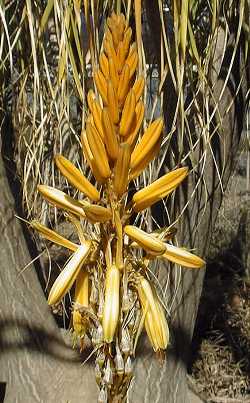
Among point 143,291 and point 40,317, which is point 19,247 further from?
point 143,291

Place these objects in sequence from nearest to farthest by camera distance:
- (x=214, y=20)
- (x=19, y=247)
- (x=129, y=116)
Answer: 1. (x=129, y=116)
2. (x=214, y=20)
3. (x=19, y=247)

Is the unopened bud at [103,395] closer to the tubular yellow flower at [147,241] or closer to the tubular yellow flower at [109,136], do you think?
the tubular yellow flower at [147,241]

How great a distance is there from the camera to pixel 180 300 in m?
1.94

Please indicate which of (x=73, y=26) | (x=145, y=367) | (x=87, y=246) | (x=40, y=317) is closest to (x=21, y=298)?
(x=40, y=317)

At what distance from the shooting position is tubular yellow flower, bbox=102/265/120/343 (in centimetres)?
94

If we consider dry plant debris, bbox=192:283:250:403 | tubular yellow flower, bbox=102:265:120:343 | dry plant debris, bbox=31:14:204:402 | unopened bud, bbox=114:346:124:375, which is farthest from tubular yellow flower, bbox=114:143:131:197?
→ dry plant debris, bbox=192:283:250:403

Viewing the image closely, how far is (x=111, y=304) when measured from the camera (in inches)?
37.4

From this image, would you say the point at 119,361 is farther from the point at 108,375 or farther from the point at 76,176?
the point at 76,176

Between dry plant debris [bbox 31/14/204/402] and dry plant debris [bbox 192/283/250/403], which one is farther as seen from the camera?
dry plant debris [bbox 192/283/250/403]

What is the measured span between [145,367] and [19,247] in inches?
18.0

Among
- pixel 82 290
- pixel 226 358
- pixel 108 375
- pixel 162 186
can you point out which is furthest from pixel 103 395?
pixel 226 358

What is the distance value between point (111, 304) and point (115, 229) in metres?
0.10

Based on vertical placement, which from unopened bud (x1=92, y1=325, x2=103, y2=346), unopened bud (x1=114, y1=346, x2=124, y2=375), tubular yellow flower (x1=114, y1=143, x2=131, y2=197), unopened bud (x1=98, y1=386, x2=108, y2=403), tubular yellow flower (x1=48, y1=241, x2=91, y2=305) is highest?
tubular yellow flower (x1=114, y1=143, x2=131, y2=197)

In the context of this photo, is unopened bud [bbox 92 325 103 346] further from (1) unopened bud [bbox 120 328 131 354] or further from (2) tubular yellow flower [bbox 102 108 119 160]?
(2) tubular yellow flower [bbox 102 108 119 160]
